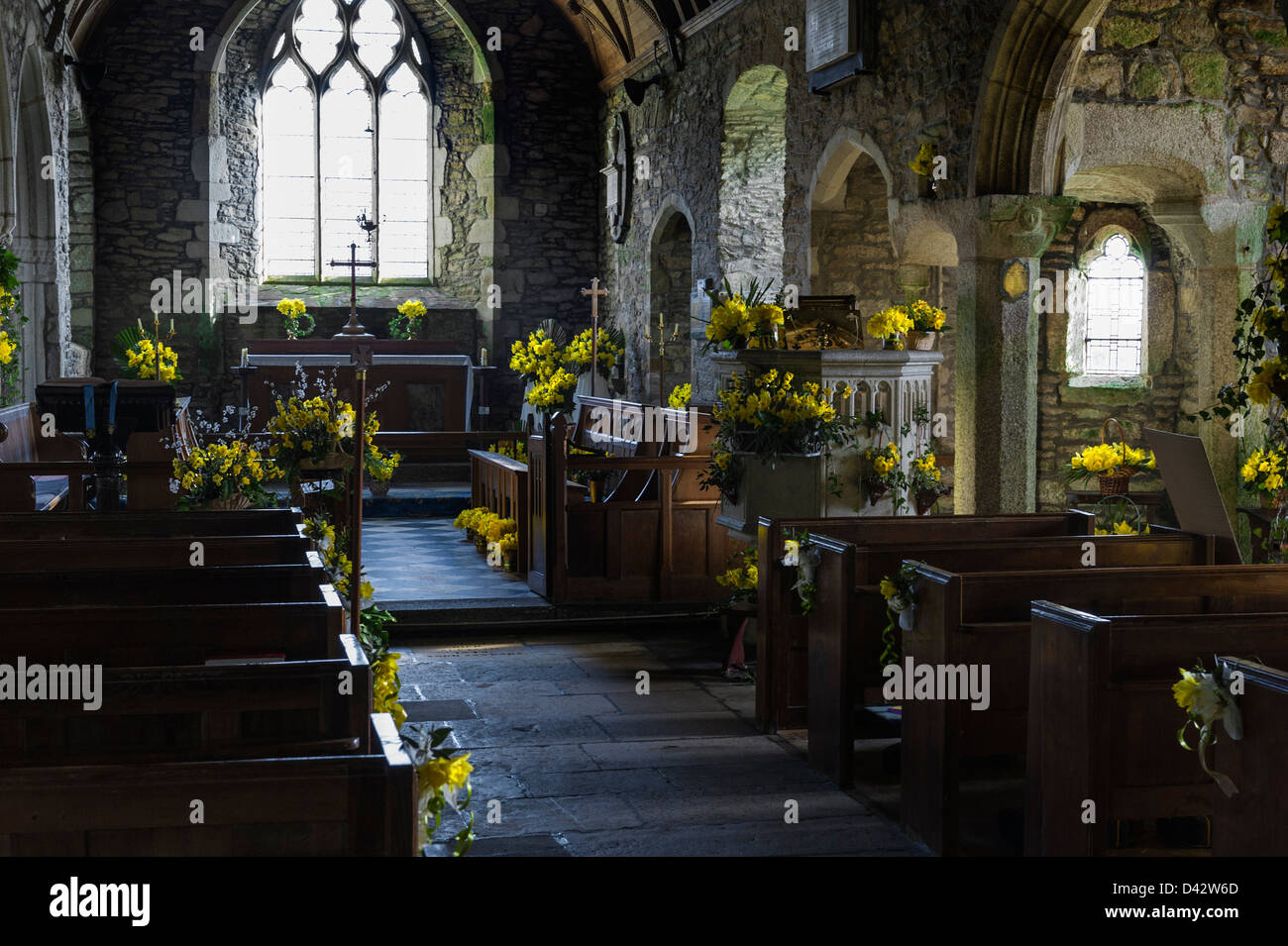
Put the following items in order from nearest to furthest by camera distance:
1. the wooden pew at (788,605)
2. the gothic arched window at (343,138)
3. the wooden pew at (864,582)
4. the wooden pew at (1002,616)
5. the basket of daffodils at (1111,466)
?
the wooden pew at (1002,616), the wooden pew at (864,582), the wooden pew at (788,605), the basket of daffodils at (1111,466), the gothic arched window at (343,138)

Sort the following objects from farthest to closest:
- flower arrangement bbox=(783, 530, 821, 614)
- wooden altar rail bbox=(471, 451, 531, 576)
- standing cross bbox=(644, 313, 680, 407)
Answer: standing cross bbox=(644, 313, 680, 407), wooden altar rail bbox=(471, 451, 531, 576), flower arrangement bbox=(783, 530, 821, 614)

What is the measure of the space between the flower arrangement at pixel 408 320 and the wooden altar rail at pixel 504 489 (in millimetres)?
4071

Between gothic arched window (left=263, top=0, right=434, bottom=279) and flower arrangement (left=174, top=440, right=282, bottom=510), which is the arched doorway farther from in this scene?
flower arrangement (left=174, top=440, right=282, bottom=510)

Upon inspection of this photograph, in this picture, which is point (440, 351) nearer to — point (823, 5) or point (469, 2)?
point (469, 2)

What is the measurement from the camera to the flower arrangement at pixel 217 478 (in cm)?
558

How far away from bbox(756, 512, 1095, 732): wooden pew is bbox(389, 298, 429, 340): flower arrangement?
340 inches

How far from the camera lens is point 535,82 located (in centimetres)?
1336

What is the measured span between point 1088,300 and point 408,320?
252 inches

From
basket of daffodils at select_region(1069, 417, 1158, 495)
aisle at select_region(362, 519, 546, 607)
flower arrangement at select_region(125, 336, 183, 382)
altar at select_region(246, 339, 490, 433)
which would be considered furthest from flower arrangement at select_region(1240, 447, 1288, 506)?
flower arrangement at select_region(125, 336, 183, 382)

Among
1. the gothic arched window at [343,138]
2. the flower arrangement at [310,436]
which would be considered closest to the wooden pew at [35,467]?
the flower arrangement at [310,436]

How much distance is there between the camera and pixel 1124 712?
288cm

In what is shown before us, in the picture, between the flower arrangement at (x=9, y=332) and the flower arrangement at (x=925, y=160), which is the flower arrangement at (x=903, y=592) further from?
the flower arrangement at (x=9, y=332)

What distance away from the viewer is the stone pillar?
639 centimetres
